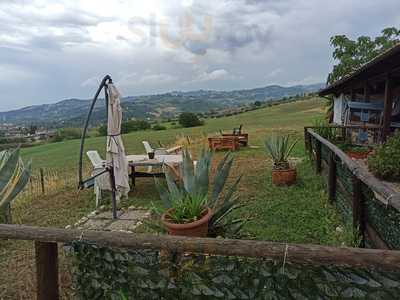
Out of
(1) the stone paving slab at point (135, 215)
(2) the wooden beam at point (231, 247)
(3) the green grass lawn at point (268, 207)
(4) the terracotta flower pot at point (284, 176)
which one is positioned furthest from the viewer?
(4) the terracotta flower pot at point (284, 176)

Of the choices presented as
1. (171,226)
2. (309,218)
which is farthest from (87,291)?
(309,218)

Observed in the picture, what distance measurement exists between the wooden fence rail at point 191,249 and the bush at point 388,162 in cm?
379

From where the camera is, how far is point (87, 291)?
2.32 metres

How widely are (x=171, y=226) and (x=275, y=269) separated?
0.95 metres

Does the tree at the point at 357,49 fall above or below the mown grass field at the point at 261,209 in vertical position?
above

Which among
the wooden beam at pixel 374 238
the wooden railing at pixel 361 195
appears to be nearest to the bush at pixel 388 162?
the wooden railing at pixel 361 195

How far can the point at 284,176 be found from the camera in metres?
7.01

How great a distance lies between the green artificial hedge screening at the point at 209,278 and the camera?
69.1 inches

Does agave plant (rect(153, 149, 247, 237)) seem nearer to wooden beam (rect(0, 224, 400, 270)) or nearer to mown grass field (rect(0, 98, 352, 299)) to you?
mown grass field (rect(0, 98, 352, 299))

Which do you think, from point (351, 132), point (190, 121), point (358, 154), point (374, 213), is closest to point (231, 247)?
point (374, 213)

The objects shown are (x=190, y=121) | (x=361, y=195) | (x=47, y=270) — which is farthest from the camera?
(x=190, y=121)

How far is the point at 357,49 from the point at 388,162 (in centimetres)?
1608

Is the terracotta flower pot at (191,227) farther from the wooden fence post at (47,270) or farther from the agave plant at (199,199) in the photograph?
the wooden fence post at (47,270)

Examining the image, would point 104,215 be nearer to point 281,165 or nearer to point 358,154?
point 281,165
